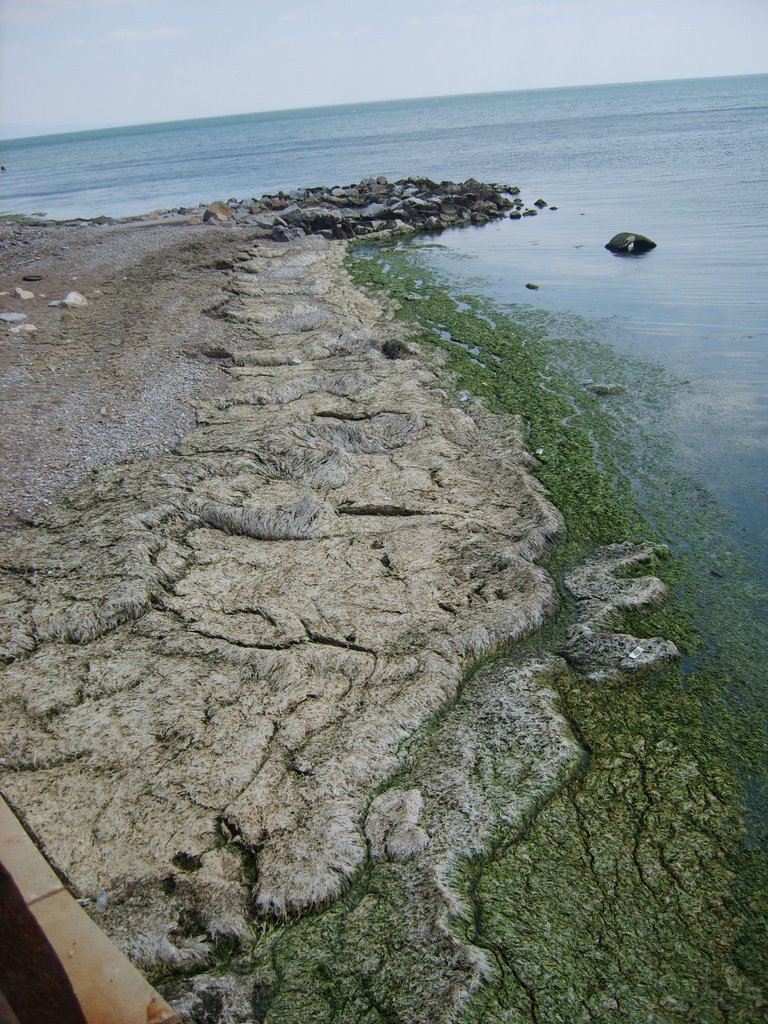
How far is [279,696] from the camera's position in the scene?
439 cm

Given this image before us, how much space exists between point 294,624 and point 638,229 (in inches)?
705

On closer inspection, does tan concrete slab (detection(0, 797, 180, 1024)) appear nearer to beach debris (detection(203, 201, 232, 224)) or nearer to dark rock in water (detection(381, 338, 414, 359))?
dark rock in water (detection(381, 338, 414, 359))

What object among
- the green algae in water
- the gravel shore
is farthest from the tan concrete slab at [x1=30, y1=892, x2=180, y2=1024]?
the gravel shore

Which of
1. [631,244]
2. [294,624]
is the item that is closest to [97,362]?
[294,624]

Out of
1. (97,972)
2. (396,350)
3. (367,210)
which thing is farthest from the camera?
(367,210)

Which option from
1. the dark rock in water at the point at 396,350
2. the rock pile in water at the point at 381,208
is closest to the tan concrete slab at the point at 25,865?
the dark rock in water at the point at 396,350

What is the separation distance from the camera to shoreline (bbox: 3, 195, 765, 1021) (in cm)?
321

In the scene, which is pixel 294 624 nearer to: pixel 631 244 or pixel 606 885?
pixel 606 885

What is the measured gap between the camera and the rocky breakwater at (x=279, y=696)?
3.27 metres

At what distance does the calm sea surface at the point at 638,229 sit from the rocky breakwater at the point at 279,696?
2692 mm

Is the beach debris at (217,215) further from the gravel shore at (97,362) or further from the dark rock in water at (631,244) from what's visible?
the dark rock in water at (631,244)

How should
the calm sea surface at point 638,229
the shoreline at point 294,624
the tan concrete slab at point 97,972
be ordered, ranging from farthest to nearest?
the calm sea surface at point 638,229, the shoreline at point 294,624, the tan concrete slab at point 97,972

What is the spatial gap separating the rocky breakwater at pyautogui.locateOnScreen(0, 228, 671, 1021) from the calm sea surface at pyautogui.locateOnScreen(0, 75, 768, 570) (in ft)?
8.83

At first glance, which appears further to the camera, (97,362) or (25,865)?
(97,362)
